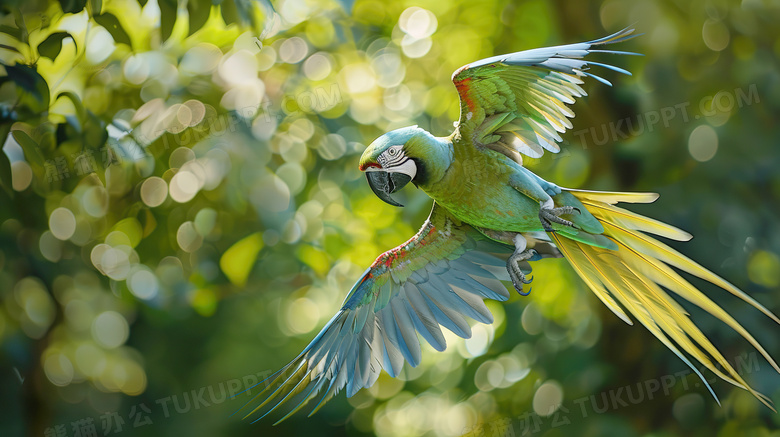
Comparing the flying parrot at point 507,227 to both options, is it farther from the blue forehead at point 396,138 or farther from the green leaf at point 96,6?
the green leaf at point 96,6

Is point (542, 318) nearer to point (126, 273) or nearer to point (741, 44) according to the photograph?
point (741, 44)

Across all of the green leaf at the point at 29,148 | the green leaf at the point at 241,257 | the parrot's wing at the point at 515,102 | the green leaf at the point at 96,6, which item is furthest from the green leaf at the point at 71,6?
the green leaf at the point at 241,257

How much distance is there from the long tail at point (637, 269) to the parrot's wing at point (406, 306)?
0.24 metres

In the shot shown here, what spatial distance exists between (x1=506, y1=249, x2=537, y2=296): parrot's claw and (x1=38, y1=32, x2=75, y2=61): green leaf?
1.36 meters

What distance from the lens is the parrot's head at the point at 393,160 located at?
4.38ft

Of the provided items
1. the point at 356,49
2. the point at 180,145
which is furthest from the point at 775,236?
the point at 180,145

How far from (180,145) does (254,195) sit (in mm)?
523

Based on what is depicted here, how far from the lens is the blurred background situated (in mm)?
3107

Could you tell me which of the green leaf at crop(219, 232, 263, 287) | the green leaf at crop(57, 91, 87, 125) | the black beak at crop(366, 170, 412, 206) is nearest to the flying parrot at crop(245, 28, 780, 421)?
the black beak at crop(366, 170, 412, 206)

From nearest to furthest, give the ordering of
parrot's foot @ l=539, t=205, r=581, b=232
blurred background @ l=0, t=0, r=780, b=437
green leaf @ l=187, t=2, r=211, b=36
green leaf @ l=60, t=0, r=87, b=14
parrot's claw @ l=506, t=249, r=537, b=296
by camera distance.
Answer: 1. parrot's foot @ l=539, t=205, r=581, b=232
2. parrot's claw @ l=506, t=249, r=537, b=296
3. green leaf @ l=60, t=0, r=87, b=14
4. green leaf @ l=187, t=2, r=211, b=36
5. blurred background @ l=0, t=0, r=780, b=437

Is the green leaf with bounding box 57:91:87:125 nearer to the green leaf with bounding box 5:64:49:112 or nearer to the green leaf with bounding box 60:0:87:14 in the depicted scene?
the green leaf with bounding box 5:64:49:112

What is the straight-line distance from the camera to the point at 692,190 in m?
3.10

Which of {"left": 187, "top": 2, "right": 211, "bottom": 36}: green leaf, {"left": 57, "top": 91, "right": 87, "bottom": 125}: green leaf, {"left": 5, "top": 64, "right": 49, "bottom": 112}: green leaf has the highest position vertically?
{"left": 187, "top": 2, "right": 211, "bottom": 36}: green leaf

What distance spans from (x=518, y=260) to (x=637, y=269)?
11.0 inches
